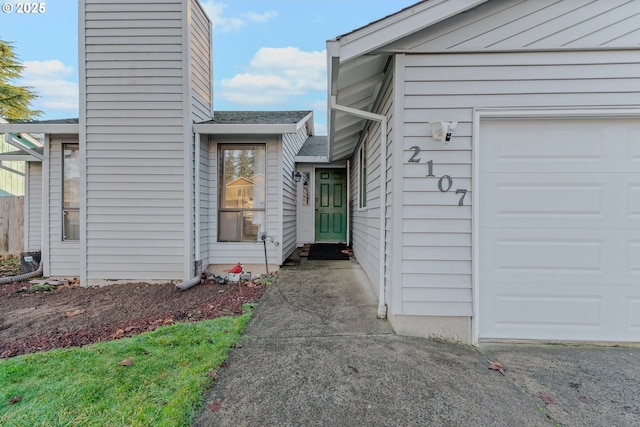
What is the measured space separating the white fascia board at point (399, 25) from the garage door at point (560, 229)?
1.04 m

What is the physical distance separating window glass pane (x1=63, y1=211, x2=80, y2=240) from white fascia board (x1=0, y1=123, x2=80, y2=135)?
144cm

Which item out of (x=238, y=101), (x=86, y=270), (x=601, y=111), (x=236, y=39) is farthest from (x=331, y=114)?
(x=238, y=101)

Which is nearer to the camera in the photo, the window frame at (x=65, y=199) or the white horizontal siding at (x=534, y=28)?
the white horizontal siding at (x=534, y=28)

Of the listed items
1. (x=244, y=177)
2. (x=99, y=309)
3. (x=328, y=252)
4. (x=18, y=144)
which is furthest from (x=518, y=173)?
(x=18, y=144)

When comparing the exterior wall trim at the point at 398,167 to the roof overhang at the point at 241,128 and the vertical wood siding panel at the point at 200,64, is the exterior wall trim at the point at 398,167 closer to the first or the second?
the roof overhang at the point at 241,128

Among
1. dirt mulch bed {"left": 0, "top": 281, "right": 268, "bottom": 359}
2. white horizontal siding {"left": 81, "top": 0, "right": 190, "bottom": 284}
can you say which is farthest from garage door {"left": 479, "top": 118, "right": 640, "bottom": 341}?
white horizontal siding {"left": 81, "top": 0, "right": 190, "bottom": 284}

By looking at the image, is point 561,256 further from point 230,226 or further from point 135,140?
point 135,140

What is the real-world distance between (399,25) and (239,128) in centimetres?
312

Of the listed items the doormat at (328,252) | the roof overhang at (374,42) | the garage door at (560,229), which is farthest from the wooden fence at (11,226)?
the garage door at (560,229)

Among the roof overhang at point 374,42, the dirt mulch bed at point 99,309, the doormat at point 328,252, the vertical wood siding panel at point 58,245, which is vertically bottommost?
the dirt mulch bed at point 99,309

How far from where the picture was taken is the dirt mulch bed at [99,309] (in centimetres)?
278

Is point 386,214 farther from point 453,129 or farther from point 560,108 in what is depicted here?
point 560,108

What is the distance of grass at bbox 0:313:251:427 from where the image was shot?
5.16ft

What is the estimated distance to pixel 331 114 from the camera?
389 cm
